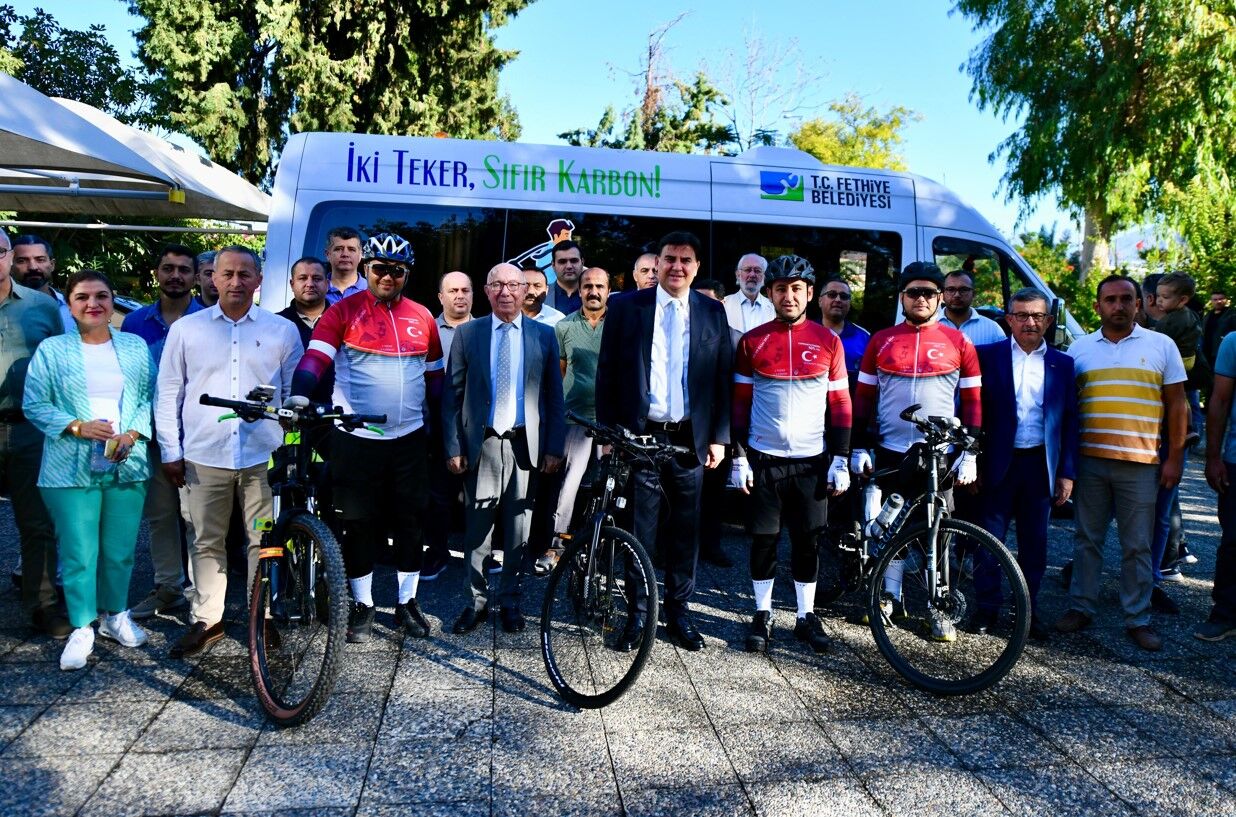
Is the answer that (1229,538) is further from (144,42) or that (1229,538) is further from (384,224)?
(144,42)

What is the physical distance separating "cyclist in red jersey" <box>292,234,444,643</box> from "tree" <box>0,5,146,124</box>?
20909mm

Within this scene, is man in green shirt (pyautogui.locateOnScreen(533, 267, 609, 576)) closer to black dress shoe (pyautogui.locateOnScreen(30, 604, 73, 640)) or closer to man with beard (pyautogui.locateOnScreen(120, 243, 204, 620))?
man with beard (pyautogui.locateOnScreen(120, 243, 204, 620))

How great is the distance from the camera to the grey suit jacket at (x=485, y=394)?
4750mm

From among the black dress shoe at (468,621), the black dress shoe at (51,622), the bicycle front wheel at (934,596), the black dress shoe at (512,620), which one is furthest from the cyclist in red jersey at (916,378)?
the black dress shoe at (51,622)

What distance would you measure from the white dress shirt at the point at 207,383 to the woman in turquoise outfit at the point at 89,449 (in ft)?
0.70

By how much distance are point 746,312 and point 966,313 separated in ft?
5.03

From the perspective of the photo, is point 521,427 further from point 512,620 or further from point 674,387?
point 512,620

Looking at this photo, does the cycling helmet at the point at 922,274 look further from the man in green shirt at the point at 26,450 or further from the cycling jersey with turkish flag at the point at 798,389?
the man in green shirt at the point at 26,450

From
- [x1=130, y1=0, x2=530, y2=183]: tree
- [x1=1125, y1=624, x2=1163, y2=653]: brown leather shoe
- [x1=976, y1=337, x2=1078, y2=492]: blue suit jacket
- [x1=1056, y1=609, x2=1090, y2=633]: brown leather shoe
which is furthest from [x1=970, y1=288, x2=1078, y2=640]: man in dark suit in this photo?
[x1=130, y1=0, x2=530, y2=183]: tree

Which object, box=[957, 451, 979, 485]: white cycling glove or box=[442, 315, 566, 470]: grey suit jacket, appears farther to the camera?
box=[442, 315, 566, 470]: grey suit jacket

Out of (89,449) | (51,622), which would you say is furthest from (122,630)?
(89,449)

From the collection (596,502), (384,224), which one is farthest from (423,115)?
(596,502)

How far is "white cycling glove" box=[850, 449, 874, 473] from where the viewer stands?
4625mm

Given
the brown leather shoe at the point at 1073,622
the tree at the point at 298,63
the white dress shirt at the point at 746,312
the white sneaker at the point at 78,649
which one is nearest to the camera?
the white sneaker at the point at 78,649
